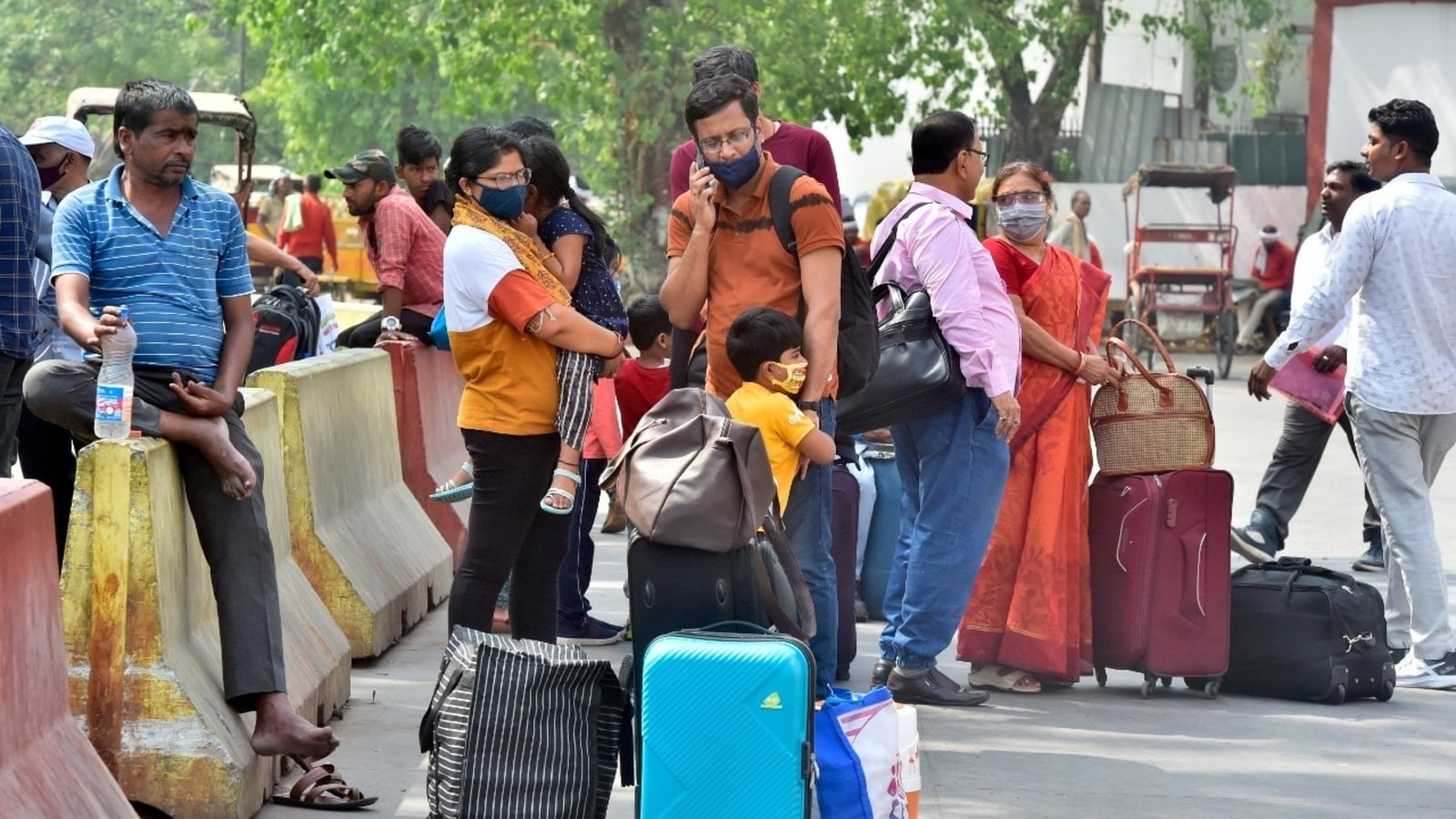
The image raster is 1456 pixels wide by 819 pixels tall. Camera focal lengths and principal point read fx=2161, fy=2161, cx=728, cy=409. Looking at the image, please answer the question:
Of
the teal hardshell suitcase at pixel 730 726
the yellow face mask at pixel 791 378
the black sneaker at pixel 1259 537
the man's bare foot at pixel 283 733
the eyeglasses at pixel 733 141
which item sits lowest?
the black sneaker at pixel 1259 537

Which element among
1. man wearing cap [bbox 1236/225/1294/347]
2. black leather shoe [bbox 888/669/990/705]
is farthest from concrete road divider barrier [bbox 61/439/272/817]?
man wearing cap [bbox 1236/225/1294/347]

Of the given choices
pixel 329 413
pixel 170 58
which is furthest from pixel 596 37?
pixel 170 58

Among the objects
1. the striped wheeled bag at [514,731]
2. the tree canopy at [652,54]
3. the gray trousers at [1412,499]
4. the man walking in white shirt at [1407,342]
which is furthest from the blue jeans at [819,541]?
the tree canopy at [652,54]

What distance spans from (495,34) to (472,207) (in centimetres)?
1937

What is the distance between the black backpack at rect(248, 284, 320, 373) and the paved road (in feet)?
9.79

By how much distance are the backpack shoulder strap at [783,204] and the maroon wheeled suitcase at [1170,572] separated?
1.90 meters

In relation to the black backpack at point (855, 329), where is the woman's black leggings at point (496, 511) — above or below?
below

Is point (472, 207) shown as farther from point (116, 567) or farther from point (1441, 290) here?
point (1441, 290)

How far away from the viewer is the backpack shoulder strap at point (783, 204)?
19.5ft

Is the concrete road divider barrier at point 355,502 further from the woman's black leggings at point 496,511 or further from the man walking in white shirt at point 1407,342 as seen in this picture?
the man walking in white shirt at point 1407,342

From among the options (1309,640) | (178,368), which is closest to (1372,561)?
(1309,640)

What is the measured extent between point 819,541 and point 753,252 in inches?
34.2

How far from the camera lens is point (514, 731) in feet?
16.2

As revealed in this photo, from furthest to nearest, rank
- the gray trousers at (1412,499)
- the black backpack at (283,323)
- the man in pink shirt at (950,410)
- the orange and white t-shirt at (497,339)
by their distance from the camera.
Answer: the black backpack at (283,323) → the gray trousers at (1412,499) → the man in pink shirt at (950,410) → the orange and white t-shirt at (497,339)
